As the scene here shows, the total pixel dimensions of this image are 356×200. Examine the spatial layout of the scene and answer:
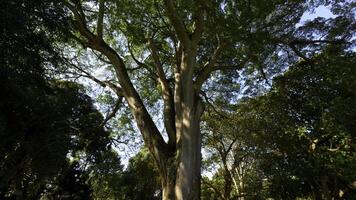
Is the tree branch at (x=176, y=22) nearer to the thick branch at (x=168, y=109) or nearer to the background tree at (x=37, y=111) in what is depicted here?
the thick branch at (x=168, y=109)

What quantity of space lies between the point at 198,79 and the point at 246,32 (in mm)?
1937

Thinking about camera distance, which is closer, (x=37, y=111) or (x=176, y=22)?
(x=176, y=22)

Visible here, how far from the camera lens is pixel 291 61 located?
10.7m

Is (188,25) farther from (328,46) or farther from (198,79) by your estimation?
(328,46)

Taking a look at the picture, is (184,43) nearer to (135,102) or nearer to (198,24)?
(198,24)

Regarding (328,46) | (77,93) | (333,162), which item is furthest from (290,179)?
(77,93)

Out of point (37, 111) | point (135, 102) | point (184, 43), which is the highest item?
point (184, 43)

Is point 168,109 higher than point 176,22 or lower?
lower

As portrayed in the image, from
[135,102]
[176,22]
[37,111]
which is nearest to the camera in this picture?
[135,102]

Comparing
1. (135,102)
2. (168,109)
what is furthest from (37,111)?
(168,109)

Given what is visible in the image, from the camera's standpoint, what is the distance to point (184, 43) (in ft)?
26.7

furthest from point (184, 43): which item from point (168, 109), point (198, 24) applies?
point (168, 109)

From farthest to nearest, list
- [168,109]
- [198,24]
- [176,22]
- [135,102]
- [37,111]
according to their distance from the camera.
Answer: [37,111] < [198,24] < [168,109] < [176,22] < [135,102]

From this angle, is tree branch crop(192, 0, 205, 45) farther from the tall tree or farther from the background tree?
the background tree
